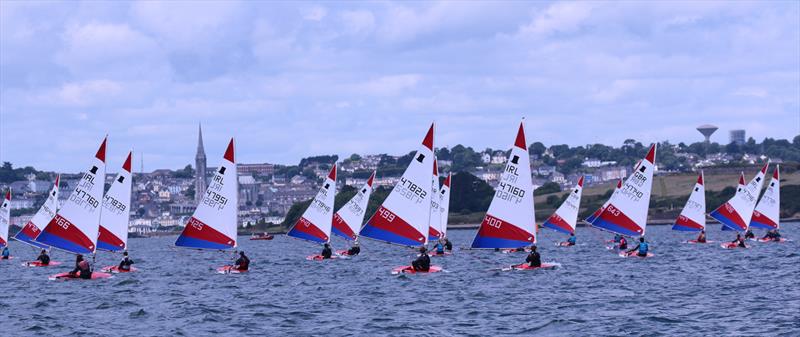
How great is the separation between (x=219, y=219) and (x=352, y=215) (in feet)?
69.8

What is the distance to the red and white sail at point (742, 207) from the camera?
8900 centimetres

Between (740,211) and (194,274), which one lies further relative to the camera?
(740,211)

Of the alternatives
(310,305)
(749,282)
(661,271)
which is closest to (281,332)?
(310,305)

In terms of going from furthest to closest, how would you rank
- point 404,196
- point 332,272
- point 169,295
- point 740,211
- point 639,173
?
point 740,211, point 639,173, point 332,272, point 404,196, point 169,295

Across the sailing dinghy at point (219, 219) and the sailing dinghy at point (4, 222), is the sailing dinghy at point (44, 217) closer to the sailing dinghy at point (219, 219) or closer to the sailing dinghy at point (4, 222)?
the sailing dinghy at point (4, 222)

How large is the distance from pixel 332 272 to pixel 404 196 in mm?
7978

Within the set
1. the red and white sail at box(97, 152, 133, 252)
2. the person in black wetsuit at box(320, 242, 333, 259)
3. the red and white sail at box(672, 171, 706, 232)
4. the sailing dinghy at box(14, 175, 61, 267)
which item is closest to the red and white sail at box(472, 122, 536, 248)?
the red and white sail at box(97, 152, 133, 252)

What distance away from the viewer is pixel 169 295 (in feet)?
169

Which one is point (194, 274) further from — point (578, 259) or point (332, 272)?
point (578, 259)

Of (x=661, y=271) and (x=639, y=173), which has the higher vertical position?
(x=639, y=173)

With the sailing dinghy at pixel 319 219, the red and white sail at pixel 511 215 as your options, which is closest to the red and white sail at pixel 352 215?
the sailing dinghy at pixel 319 219

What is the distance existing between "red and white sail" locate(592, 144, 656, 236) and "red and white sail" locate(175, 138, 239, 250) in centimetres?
2099

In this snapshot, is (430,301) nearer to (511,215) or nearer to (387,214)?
(511,215)

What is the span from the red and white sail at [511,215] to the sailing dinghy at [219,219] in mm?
11092
